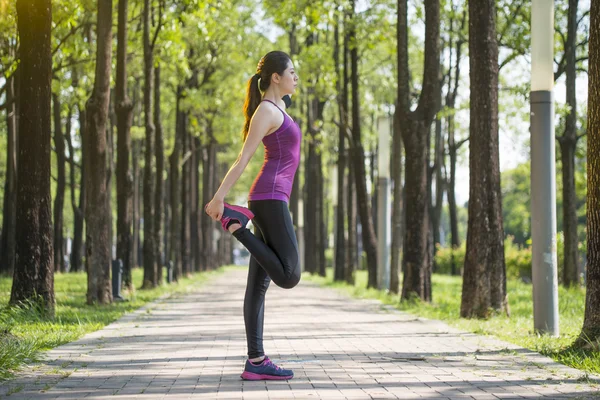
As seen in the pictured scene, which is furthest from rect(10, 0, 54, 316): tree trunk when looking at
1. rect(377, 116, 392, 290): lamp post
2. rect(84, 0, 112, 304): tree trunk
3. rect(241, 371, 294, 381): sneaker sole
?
rect(377, 116, 392, 290): lamp post

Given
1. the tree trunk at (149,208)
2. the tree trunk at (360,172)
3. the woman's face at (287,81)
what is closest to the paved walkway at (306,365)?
the woman's face at (287,81)

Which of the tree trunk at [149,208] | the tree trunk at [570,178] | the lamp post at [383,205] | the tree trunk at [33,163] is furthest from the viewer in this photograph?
the tree trunk at [570,178]

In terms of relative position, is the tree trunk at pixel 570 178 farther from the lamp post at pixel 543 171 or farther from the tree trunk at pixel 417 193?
the lamp post at pixel 543 171

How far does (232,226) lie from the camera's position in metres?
6.79

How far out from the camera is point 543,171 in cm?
1161

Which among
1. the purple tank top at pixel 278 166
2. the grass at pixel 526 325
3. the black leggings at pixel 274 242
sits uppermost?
the purple tank top at pixel 278 166

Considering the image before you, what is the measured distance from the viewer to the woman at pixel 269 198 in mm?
6898

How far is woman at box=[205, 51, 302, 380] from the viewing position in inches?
272

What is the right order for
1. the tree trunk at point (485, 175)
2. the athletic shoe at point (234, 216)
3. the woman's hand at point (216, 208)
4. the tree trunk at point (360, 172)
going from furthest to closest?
the tree trunk at point (360, 172)
the tree trunk at point (485, 175)
the athletic shoe at point (234, 216)
the woman's hand at point (216, 208)

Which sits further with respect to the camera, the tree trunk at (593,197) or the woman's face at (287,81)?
the tree trunk at (593,197)

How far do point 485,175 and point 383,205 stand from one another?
11.1 m

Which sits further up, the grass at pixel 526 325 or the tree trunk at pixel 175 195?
the tree trunk at pixel 175 195

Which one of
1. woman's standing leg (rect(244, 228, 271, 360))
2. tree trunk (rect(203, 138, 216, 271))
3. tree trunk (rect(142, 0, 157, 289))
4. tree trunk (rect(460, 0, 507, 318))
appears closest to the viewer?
woman's standing leg (rect(244, 228, 271, 360))

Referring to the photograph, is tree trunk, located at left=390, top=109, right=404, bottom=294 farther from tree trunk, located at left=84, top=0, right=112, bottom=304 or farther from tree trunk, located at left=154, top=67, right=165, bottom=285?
tree trunk, located at left=84, top=0, right=112, bottom=304
